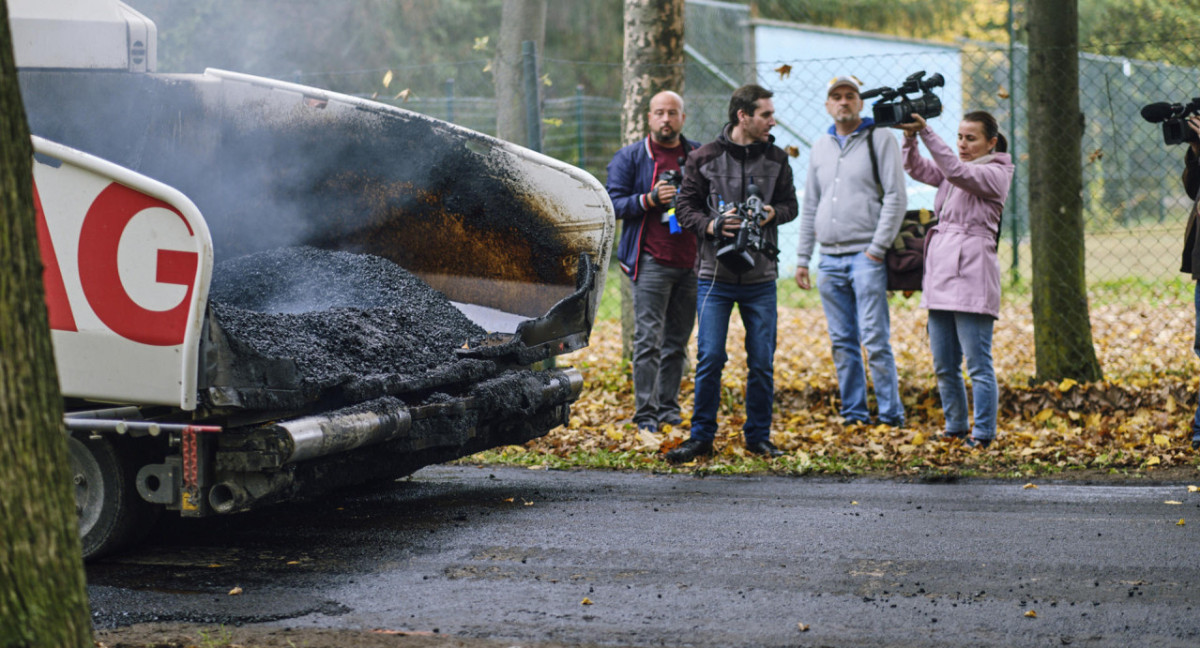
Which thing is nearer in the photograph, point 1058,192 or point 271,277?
point 271,277

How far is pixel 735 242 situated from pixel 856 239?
122cm

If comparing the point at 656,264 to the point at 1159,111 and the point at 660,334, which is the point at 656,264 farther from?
the point at 1159,111

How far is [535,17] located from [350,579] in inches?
303

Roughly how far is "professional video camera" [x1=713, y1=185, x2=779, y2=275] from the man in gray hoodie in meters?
0.91

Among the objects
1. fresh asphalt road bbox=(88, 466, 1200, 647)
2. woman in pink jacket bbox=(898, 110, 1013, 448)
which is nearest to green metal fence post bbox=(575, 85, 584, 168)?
woman in pink jacket bbox=(898, 110, 1013, 448)

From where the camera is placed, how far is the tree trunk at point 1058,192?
754 centimetres

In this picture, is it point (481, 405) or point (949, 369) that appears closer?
point (481, 405)

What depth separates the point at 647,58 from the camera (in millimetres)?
8828

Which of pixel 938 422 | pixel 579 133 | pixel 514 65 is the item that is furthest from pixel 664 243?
pixel 579 133

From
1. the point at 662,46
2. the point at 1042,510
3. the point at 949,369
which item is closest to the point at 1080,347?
the point at 949,369

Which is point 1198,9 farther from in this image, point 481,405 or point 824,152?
point 481,405

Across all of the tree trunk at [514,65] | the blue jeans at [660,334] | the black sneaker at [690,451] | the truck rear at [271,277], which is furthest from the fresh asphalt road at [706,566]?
the tree trunk at [514,65]

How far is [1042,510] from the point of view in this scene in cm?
518

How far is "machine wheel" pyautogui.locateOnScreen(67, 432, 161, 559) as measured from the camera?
14.6ft
